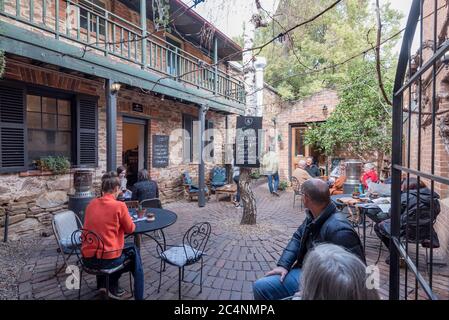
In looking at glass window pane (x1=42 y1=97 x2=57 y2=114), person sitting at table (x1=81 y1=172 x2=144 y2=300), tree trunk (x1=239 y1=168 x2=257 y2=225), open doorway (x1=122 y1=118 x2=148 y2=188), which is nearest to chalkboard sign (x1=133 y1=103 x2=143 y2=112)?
open doorway (x1=122 y1=118 x2=148 y2=188)

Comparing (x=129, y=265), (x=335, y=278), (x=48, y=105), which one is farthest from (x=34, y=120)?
(x=335, y=278)

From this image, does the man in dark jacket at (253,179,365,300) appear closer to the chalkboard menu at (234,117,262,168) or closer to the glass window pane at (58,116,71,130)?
the chalkboard menu at (234,117,262,168)

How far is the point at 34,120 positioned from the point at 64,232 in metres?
2.77

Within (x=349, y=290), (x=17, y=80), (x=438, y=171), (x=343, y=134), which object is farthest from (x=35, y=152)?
(x=343, y=134)

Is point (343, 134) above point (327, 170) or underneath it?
above

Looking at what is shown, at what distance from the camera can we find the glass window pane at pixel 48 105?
16.3 feet

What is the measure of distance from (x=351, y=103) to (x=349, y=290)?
29.5ft

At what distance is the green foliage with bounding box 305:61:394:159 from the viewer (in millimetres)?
8398

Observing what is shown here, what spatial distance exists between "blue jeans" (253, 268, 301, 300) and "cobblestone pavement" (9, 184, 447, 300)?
74 cm

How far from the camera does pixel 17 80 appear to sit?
4.38m

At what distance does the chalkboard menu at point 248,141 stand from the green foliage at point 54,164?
333 centimetres

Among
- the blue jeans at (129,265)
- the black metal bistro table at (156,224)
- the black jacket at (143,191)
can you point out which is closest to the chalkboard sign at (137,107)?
the black jacket at (143,191)

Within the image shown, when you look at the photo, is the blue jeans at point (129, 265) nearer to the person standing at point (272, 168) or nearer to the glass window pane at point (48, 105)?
the glass window pane at point (48, 105)

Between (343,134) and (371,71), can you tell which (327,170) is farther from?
(371,71)
